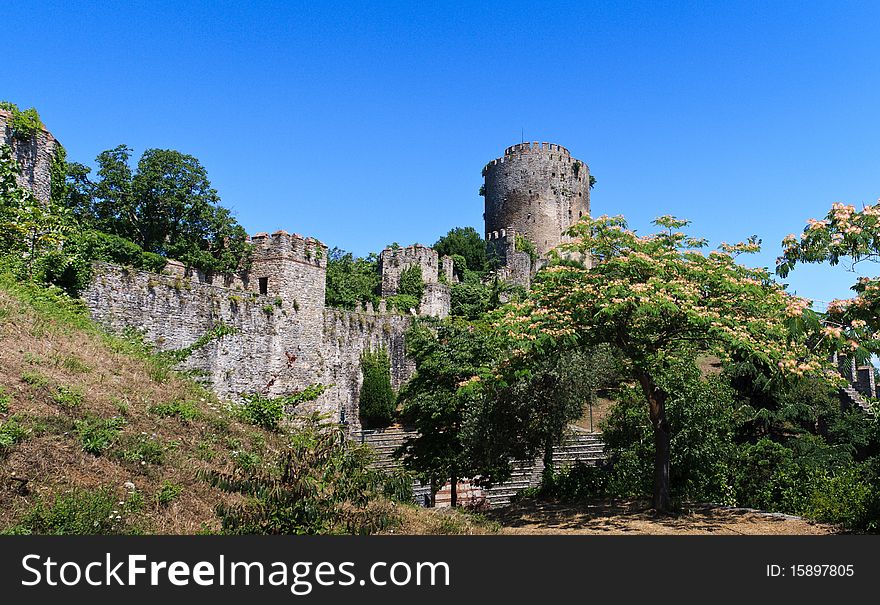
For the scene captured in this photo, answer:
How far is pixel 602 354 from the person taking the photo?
17.9m

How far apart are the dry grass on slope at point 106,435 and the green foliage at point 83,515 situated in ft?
0.08

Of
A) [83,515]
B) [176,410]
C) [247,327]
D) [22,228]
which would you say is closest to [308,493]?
[83,515]

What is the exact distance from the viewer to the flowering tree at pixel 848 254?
7.91 meters

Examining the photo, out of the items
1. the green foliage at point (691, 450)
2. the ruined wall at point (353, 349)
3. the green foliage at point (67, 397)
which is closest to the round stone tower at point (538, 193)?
the ruined wall at point (353, 349)

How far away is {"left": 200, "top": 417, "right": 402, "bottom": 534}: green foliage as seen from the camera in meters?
6.64

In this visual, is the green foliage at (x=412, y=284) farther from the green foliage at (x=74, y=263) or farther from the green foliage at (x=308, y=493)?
the green foliage at (x=308, y=493)

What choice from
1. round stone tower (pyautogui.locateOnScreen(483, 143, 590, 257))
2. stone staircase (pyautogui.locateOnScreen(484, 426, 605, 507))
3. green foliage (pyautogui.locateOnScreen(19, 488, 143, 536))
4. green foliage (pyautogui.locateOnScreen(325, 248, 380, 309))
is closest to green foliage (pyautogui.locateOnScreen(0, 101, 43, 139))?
green foliage (pyautogui.locateOnScreen(19, 488, 143, 536))

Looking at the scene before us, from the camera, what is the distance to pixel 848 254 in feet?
28.9

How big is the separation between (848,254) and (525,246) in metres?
48.4

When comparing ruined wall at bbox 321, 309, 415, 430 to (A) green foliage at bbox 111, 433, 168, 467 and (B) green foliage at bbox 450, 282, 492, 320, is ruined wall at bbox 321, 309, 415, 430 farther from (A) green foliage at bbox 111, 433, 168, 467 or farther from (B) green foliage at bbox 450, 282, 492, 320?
(A) green foliage at bbox 111, 433, 168, 467

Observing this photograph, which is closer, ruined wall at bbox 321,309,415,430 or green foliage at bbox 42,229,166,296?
green foliage at bbox 42,229,166,296

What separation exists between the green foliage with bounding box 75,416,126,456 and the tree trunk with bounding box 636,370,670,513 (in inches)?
378

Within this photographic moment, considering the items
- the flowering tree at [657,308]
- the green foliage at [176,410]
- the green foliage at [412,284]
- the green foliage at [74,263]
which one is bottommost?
the green foliage at [176,410]
